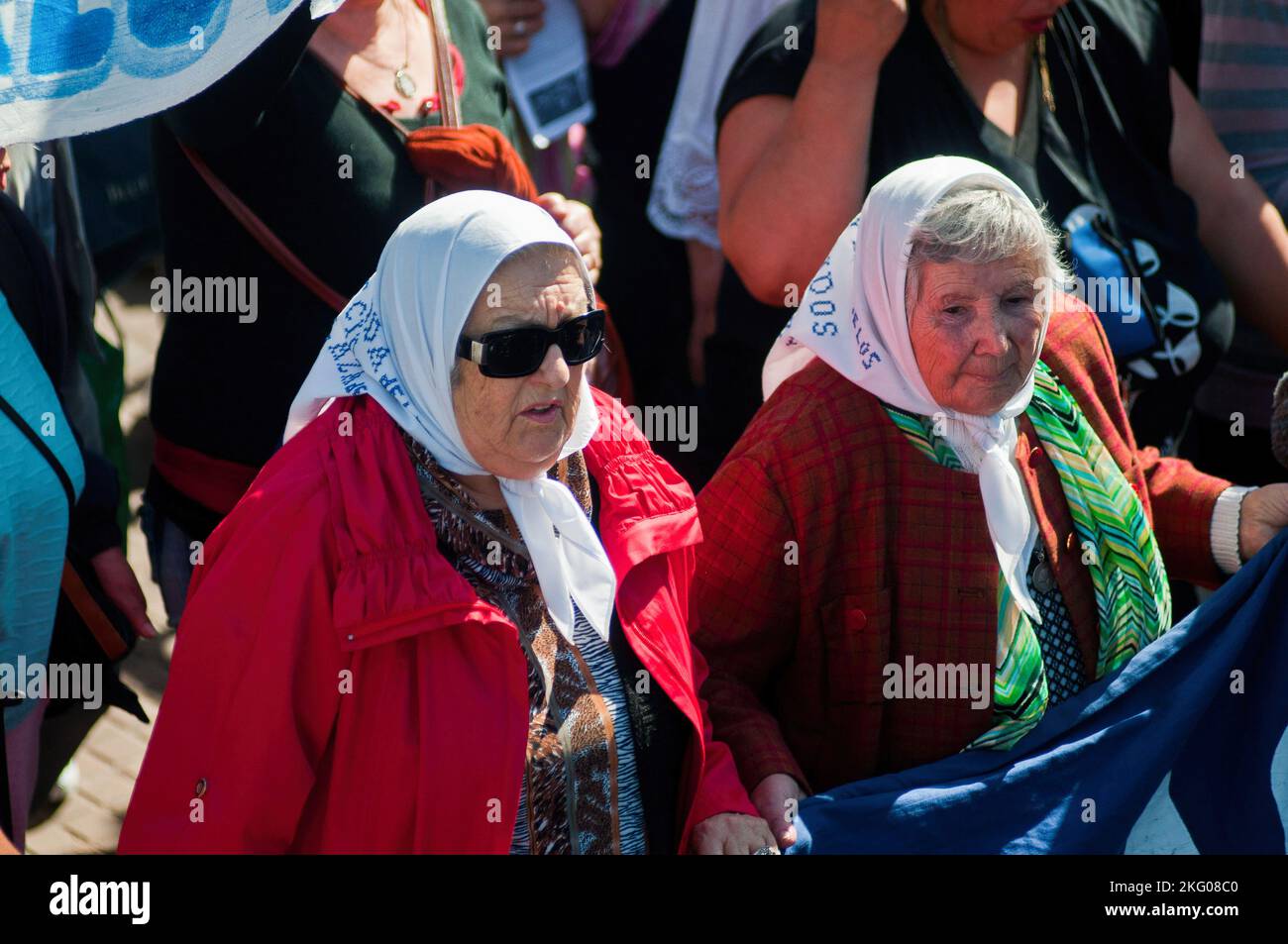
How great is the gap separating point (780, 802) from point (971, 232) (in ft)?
3.50

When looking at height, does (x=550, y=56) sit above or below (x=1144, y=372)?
above

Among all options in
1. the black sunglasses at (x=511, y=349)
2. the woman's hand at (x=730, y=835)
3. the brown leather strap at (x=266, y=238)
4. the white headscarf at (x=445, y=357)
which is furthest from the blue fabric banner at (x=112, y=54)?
the woman's hand at (x=730, y=835)

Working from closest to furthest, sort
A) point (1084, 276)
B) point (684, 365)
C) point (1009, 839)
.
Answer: point (1009, 839), point (1084, 276), point (684, 365)

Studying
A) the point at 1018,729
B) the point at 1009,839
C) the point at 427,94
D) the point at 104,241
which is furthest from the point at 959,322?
the point at 104,241

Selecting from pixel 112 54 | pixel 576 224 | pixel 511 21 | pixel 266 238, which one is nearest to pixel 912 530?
pixel 576 224

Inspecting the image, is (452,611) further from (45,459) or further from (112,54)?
→ (112,54)

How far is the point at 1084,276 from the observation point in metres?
3.55

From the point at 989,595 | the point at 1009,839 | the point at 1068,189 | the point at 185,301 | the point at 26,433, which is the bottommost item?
the point at 1009,839

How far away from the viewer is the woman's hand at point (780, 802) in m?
2.63

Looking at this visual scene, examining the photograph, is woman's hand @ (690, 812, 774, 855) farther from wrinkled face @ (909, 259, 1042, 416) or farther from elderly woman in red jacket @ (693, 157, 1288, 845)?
wrinkled face @ (909, 259, 1042, 416)

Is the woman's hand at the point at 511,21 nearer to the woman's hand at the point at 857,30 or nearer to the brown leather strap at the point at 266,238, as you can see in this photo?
the woman's hand at the point at 857,30
